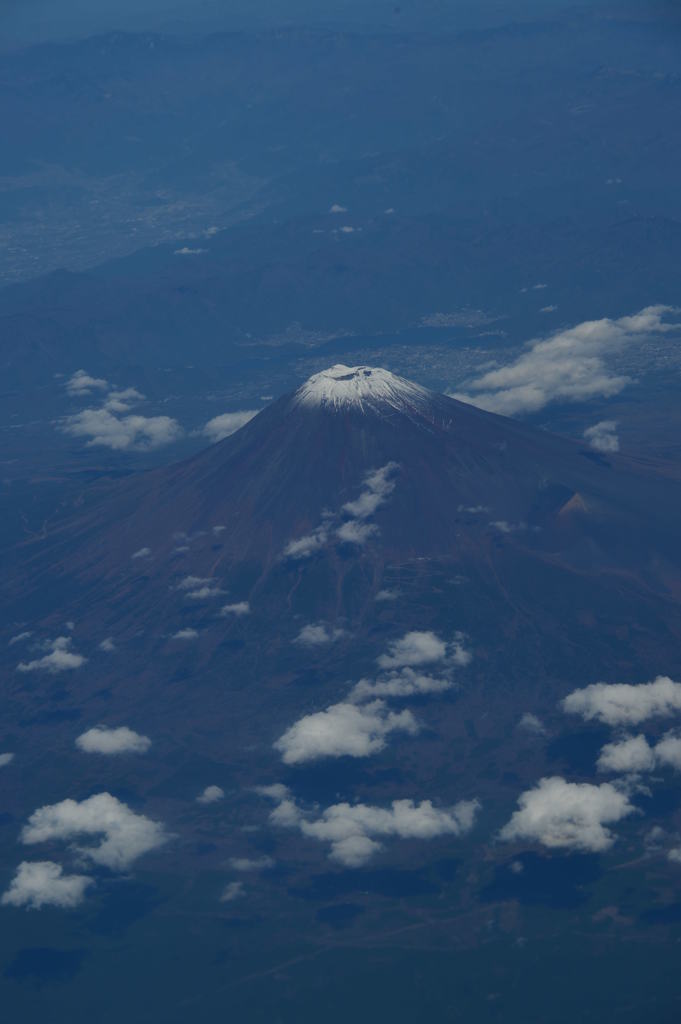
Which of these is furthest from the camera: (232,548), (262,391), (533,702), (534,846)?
(262,391)

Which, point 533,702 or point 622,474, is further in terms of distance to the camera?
point 622,474

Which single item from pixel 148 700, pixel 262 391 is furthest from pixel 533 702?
pixel 262 391

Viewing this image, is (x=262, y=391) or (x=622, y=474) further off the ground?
(x=262, y=391)

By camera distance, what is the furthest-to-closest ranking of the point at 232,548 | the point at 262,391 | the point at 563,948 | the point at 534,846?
the point at 262,391
the point at 232,548
the point at 534,846
the point at 563,948

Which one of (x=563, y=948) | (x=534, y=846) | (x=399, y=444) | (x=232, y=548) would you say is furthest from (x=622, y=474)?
(x=563, y=948)

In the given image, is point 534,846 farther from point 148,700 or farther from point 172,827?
point 148,700

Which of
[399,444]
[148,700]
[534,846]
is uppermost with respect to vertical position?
[399,444]

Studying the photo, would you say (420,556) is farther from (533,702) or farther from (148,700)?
(148,700)
